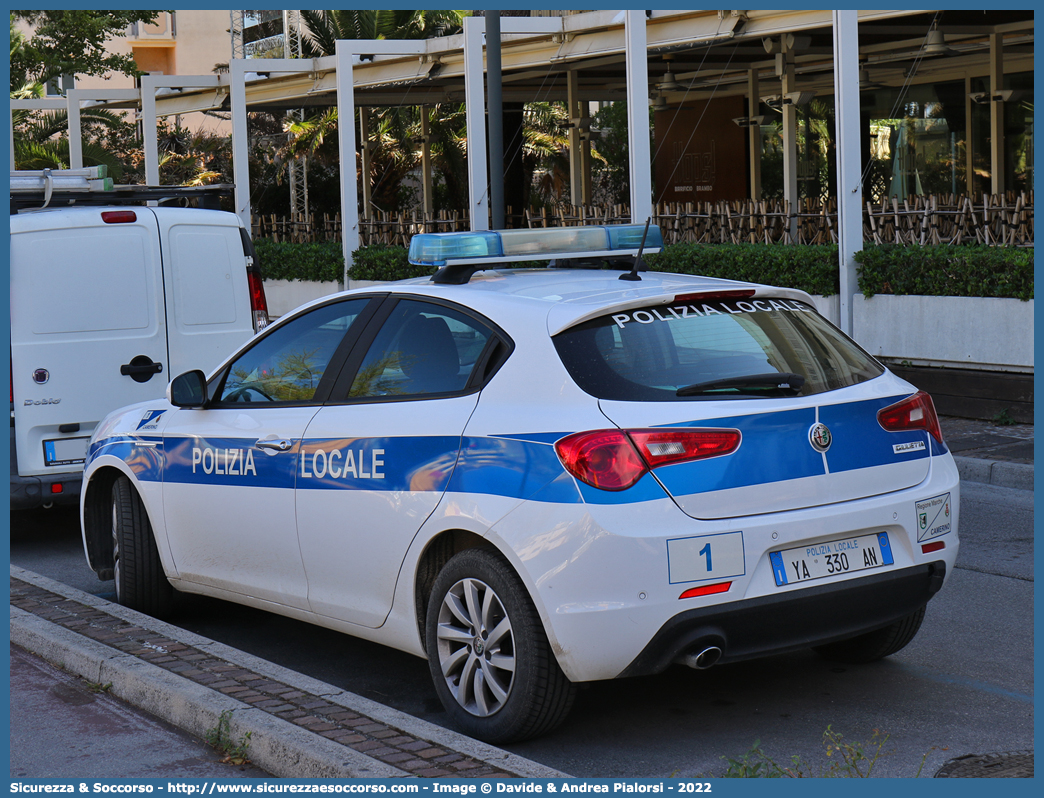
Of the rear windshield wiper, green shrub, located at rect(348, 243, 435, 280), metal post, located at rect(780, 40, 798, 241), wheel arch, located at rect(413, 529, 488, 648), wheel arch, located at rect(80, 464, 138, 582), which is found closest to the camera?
the rear windshield wiper

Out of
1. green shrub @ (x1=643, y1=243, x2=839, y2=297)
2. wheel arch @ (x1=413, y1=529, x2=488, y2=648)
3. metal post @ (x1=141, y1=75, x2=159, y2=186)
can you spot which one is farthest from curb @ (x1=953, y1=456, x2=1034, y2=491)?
metal post @ (x1=141, y1=75, x2=159, y2=186)

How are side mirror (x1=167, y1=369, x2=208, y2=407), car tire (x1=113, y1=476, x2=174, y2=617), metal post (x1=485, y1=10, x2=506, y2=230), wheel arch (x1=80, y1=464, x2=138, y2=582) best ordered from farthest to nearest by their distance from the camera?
metal post (x1=485, y1=10, x2=506, y2=230)
wheel arch (x1=80, y1=464, x2=138, y2=582)
car tire (x1=113, y1=476, x2=174, y2=617)
side mirror (x1=167, y1=369, x2=208, y2=407)

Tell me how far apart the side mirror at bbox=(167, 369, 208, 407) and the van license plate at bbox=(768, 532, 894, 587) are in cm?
271

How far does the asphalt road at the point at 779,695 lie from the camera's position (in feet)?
14.1

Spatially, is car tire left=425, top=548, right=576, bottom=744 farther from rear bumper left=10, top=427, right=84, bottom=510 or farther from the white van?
the white van

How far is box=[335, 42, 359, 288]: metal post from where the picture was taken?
19.4 metres

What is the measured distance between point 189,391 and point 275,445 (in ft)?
2.38

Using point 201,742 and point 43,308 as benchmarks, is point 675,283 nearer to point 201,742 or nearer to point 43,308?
point 201,742

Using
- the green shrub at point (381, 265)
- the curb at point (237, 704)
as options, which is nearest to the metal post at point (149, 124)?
the green shrub at point (381, 265)

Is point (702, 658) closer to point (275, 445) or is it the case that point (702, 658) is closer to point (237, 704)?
point (237, 704)

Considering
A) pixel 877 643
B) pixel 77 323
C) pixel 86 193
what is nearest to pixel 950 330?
pixel 877 643

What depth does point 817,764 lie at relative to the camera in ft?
13.5

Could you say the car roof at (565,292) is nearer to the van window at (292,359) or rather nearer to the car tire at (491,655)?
the van window at (292,359)

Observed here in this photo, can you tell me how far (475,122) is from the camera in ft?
57.2
